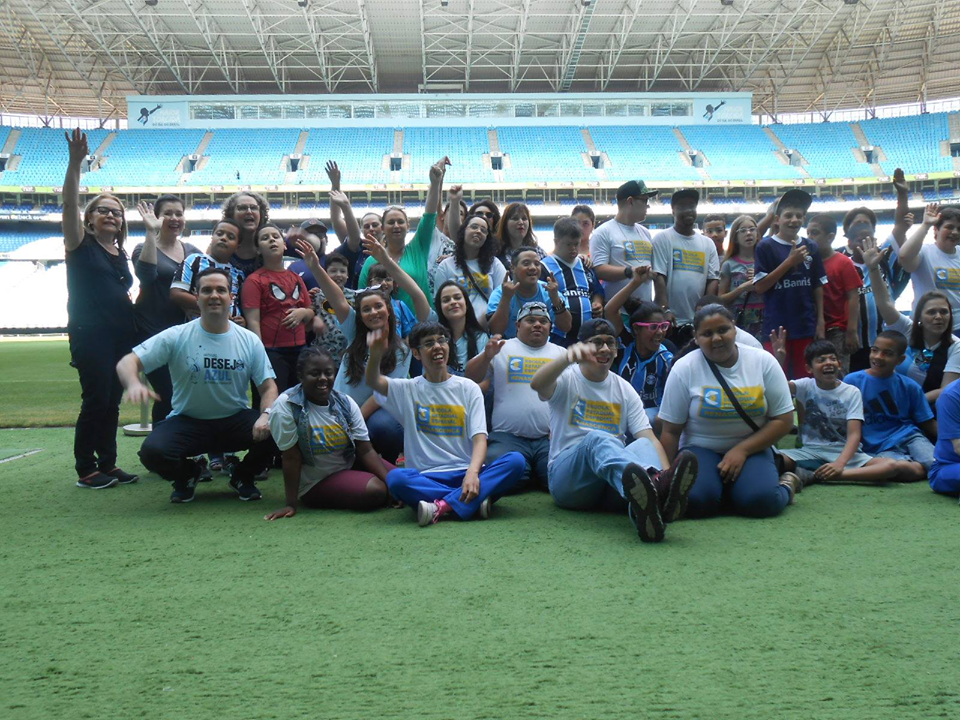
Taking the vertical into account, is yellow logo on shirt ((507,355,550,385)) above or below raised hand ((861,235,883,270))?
below

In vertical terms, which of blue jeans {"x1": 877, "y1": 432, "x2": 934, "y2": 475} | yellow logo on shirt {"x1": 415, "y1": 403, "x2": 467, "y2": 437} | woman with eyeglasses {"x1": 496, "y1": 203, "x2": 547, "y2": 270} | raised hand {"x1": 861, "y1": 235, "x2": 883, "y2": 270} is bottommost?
blue jeans {"x1": 877, "y1": 432, "x2": 934, "y2": 475}

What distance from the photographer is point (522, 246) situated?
594 centimetres

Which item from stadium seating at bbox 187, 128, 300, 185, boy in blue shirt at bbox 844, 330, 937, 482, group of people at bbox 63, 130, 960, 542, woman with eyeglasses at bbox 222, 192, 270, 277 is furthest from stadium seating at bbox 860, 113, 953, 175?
woman with eyeglasses at bbox 222, 192, 270, 277

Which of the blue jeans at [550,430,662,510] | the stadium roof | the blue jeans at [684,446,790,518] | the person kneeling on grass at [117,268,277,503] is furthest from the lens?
the stadium roof

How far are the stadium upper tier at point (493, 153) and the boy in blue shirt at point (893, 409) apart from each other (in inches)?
1155

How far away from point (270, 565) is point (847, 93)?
131ft

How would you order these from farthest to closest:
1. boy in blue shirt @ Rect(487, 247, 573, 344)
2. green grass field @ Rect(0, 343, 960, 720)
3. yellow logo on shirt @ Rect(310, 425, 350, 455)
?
1. boy in blue shirt @ Rect(487, 247, 573, 344)
2. yellow logo on shirt @ Rect(310, 425, 350, 455)
3. green grass field @ Rect(0, 343, 960, 720)

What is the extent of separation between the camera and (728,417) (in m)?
4.19

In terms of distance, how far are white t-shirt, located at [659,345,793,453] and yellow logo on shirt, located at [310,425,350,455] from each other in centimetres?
179

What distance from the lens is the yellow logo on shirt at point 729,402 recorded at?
4141mm

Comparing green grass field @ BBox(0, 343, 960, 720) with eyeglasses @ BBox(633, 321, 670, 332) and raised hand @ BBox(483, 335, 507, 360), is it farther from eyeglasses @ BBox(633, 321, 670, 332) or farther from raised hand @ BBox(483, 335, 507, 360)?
eyeglasses @ BBox(633, 321, 670, 332)

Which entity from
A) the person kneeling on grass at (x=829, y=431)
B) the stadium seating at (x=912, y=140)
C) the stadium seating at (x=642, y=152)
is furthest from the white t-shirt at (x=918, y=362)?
the stadium seating at (x=912, y=140)

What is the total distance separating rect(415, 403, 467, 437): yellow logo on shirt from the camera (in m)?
4.44

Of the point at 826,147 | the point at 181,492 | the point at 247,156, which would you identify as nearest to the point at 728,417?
the point at 181,492
